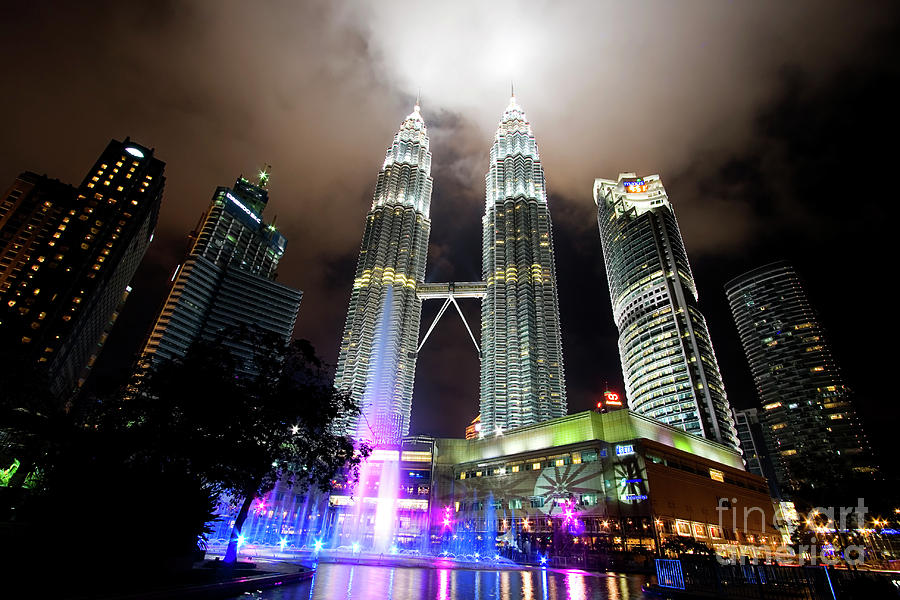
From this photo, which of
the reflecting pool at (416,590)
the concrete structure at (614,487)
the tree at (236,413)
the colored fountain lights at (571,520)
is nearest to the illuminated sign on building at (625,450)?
the concrete structure at (614,487)

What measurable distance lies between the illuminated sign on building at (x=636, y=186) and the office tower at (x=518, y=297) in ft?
101

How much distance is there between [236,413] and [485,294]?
5416 inches

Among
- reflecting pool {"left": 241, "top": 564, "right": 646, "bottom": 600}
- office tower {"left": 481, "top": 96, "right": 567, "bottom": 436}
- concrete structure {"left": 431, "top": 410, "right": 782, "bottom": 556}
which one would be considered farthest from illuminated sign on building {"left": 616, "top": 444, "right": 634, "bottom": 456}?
reflecting pool {"left": 241, "top": 564, "right": 646, "bottom": 600}

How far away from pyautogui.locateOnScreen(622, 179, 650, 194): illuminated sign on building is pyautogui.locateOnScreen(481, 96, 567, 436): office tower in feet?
101

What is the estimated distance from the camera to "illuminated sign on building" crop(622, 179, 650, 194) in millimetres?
164750

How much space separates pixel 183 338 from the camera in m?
153

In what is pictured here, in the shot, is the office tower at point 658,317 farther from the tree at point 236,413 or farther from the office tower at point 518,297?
the tree at point 236,413

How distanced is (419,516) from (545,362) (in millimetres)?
55385

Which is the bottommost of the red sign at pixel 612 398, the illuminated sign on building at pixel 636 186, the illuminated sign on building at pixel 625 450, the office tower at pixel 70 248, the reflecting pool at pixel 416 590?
the reflecting pool at pixel 416 590

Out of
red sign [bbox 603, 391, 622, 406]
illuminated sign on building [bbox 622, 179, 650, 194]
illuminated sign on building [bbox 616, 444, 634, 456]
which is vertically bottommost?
illuminated sign on building [bbox 616, 444, 634, 456]

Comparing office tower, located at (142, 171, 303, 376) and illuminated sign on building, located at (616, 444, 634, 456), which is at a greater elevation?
office tower, located at (142, 171, 303, 376)

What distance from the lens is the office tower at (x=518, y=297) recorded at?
129m

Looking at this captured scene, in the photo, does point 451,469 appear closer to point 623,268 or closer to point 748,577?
point 623,268

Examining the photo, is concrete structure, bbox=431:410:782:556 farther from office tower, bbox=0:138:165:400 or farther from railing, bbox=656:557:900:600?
office tower, bbox=0:138:165:400
